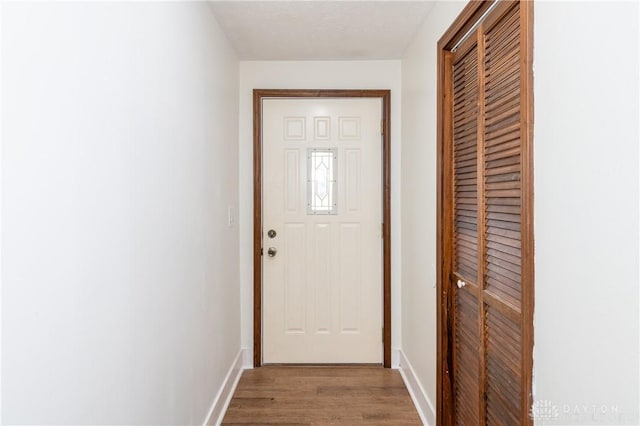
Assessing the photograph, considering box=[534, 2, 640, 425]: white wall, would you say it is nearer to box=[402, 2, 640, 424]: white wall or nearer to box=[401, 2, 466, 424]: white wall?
box=[402, 2, 640, 424]: white wall

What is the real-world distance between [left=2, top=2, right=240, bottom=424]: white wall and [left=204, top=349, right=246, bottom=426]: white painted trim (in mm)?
150

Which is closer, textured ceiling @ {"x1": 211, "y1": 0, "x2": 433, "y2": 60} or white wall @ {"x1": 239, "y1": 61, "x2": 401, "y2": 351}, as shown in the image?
textured ceiling @ {"x1": 211, "y1": 0, "x2": 433, "y2": 60}

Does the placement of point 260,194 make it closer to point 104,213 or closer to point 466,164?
point 466,164

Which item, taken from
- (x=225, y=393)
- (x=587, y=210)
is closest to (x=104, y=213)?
(x=587, y=210)

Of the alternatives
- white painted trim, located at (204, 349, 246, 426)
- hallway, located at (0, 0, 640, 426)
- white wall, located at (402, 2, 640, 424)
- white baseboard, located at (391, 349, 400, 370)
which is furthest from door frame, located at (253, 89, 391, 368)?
white wall, located at (402, 2, 640, 424)

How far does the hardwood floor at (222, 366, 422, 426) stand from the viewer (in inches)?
97.4

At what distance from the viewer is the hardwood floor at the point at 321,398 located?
8.12 ft

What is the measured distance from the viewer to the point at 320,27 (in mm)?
2543

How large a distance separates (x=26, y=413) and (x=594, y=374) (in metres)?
1.27

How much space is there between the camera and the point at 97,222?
45.0 inches

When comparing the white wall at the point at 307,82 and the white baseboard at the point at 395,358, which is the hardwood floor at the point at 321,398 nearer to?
the white baseboard at the point at 395,358

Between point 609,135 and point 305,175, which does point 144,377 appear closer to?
point 609,135

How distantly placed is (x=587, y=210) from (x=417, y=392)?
76.6 inches

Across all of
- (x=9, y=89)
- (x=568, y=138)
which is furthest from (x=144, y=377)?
(x=568, y=138)
